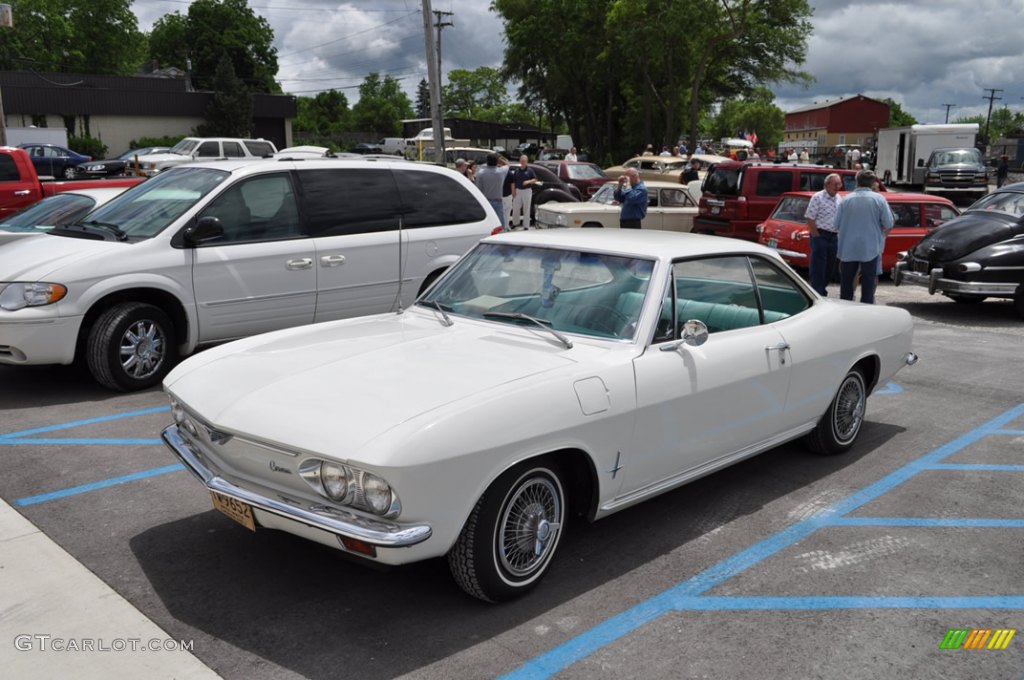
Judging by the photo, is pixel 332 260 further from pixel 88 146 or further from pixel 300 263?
pixel 88 146

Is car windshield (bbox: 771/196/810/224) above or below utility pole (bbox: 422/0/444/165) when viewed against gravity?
below

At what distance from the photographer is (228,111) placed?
54.8 metres

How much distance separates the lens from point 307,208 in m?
Result: 8.16

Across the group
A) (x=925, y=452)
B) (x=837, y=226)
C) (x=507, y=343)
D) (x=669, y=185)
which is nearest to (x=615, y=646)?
(x=507, y=343)

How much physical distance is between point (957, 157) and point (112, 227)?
35.6 m

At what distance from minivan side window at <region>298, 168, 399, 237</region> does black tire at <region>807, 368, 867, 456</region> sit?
4.47 m

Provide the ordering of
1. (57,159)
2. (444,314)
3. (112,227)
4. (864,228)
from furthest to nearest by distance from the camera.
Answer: (57,159) → (864,228) → (112,227) → (444,314)

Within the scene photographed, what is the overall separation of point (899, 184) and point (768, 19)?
33.3ft

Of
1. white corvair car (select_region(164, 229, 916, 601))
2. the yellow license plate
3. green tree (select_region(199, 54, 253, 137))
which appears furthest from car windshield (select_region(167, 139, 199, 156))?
the yellow license plate

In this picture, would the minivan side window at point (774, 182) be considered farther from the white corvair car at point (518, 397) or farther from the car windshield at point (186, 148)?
the car windshield at point (186, 148)

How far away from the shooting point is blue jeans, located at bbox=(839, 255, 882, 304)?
10.6m

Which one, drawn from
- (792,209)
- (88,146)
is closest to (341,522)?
(792,209)

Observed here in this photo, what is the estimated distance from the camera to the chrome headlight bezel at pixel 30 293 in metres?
6.88

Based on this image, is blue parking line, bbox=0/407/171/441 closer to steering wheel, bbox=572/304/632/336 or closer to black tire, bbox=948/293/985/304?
steering wheel, bbox=572/304/632/336
